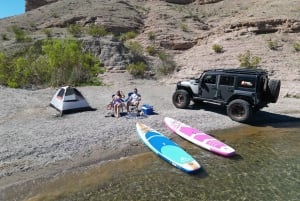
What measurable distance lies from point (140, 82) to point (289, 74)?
11.9 meters

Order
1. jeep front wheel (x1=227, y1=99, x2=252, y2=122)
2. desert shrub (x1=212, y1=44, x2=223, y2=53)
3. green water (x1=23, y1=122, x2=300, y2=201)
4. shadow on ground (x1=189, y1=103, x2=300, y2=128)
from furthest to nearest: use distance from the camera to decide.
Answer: desert shrub (x1=212, y1=44, x2=223, y2=53) < shadow on ground (x1=189, y1=103, x2=300, y2=128) < jeep front wheel (x1=227, y1=99, x2=252, y2=122) < green water (x1=23, y1=122, x2=300, y2=201)

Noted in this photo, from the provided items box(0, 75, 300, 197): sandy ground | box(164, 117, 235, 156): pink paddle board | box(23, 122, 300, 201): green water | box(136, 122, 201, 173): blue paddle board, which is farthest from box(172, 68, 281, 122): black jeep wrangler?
box(136, 122, 201, 173): blue paddle board

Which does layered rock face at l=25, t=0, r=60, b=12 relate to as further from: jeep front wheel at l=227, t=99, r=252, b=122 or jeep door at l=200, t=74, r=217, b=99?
jeep front wheel at l=227, t=99, r=252, b=122

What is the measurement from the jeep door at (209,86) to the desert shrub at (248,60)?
13213mm

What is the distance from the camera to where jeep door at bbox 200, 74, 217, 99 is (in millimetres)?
15625

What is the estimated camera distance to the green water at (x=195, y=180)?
800 centimetres

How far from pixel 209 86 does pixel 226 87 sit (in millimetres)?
910

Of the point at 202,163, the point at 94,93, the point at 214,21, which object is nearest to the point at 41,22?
the point at 214,21

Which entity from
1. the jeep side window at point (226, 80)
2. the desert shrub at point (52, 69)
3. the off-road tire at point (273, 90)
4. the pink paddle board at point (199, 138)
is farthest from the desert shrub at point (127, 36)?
the off-road tire at point (273, 90)

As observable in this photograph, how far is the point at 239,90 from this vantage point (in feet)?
48.4

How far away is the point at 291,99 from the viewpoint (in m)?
20.7

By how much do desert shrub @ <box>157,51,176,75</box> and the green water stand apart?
66.9 ft

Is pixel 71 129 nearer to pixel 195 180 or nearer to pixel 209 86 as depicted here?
pixel 195 180

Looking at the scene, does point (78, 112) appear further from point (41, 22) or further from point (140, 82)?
point (41, 22)
